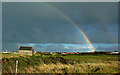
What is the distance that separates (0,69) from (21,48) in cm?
4622

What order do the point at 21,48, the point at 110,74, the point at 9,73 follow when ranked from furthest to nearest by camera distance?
1. the point at 21,48
2. the point at 110,74
3. the point at 9,73

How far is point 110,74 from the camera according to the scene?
1852cm

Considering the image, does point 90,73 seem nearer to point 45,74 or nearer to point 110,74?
point 110,74

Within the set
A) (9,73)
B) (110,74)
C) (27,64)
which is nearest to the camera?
(9,73)

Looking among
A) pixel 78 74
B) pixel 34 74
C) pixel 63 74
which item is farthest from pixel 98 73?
pixel 34 74

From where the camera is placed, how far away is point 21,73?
1727cm

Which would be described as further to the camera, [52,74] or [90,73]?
[90,73]

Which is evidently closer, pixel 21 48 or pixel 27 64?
pixel 27 64

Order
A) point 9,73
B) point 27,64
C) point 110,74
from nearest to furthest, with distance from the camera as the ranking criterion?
point 9,73, point 110,74, point 27,64

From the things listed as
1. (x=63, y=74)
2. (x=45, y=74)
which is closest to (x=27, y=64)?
(x=45, y=74)

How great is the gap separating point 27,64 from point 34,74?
14.8ft

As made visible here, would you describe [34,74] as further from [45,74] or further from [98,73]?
[98,73]

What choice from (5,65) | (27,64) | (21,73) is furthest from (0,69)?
(27,64)

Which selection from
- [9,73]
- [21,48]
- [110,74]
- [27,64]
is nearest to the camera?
[9,73]
